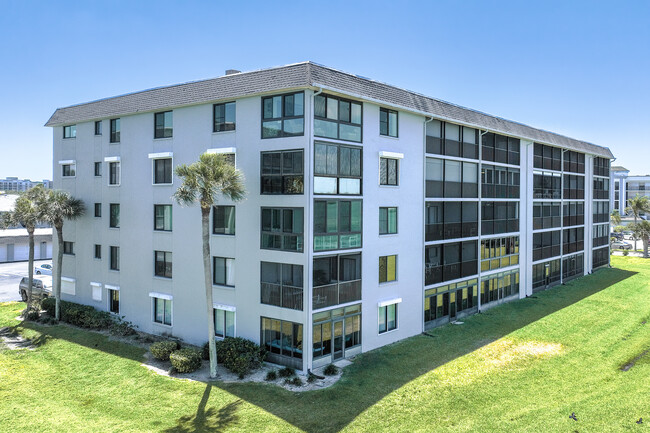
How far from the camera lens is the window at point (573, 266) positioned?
40.1 metres

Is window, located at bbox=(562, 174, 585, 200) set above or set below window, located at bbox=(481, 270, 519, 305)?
above

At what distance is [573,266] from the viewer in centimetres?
4166

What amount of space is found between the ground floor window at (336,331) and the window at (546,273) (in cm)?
2107

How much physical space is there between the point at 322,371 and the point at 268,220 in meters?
6.76

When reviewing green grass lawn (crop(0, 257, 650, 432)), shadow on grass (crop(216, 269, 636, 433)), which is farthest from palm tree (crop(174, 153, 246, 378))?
shadow on grass (crop(216, 269, 636, 433))

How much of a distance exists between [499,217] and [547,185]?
9.08 metres

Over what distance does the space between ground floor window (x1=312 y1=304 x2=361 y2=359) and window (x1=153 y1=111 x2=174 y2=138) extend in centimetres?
1222

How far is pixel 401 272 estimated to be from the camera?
2316 centimetres

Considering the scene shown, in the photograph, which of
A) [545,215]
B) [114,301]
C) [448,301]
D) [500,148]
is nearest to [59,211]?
[114,301]

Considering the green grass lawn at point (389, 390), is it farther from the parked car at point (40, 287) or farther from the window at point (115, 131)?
the window at point (115, 131)

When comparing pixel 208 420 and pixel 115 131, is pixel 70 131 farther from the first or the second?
pixel 208 420

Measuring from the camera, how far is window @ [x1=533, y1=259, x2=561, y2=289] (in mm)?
35688

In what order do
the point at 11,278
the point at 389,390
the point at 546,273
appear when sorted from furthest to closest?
the point at 11,278 → the point at 546,273 → the point at 389,390

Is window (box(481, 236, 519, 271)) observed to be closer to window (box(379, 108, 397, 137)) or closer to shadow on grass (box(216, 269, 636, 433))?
shadow on grass (box(216, 269, 636, 433))
